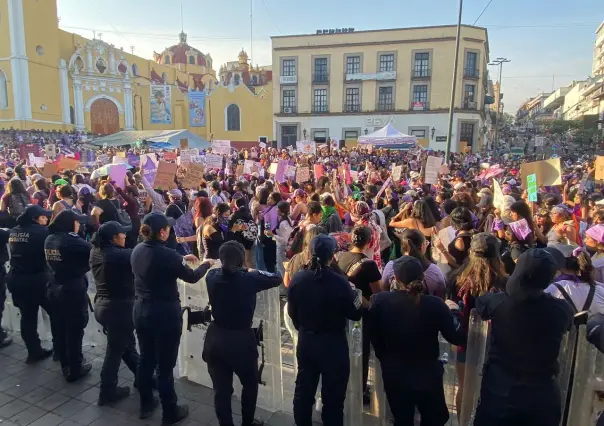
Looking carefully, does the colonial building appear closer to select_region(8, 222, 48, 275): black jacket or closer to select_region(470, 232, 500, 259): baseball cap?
select_region(8, 222, 48, 275): black jacket

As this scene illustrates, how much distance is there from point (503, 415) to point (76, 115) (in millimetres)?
50815

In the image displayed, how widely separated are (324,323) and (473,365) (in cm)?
118

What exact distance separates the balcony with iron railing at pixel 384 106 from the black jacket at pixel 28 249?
1522 inches

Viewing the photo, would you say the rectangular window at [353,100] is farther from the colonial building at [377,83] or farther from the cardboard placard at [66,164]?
the cardboard placard at [66,164]

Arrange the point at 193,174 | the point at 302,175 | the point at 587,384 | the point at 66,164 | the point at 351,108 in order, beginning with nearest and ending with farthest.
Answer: the point at 587,384, the point at 193,174, the point at 302,175, the point at 66,164, the point at 351,108

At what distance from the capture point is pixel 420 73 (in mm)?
40000

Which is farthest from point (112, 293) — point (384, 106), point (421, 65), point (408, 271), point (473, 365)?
point (421, 65)

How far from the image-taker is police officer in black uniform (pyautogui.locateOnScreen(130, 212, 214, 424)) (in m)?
3.66

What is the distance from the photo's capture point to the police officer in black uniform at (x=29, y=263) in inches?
188

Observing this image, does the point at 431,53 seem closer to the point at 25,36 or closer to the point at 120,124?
the point at 120,124

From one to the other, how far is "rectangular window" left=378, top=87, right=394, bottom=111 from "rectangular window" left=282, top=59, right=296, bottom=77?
26.7 feet

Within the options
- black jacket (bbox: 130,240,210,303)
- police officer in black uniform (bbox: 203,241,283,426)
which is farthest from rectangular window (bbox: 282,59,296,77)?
police officer in black uniform (bbox: 203,241,283,426)

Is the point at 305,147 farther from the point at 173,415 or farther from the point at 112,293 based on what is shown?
the point at 173,415

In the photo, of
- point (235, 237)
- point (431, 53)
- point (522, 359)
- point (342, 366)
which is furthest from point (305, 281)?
point (431, 53)
